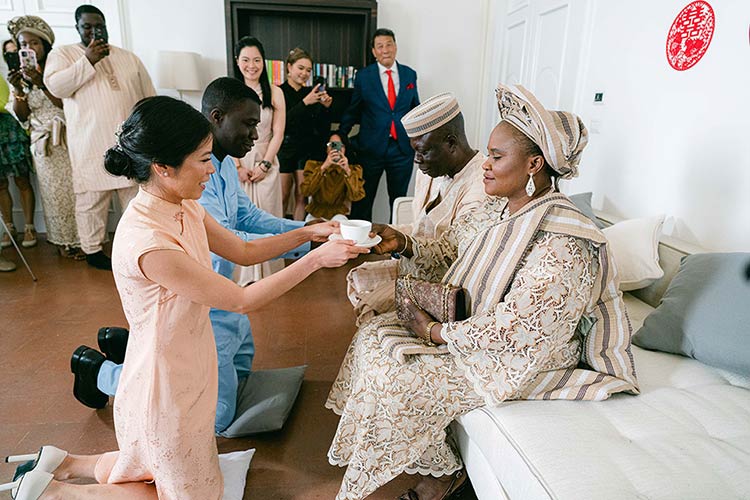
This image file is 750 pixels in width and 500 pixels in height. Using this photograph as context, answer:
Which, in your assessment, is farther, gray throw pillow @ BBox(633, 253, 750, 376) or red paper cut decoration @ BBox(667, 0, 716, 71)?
red paper cut decoration @ BBox(667, 0, 716, 71)

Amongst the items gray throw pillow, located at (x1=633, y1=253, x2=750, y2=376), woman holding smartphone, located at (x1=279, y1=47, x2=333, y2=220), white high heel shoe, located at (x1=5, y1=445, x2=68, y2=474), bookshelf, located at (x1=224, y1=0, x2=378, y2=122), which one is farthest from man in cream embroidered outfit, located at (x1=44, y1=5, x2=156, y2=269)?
gray throw pillow, located at (x1=633, y1=253, x2=750, y2=376)

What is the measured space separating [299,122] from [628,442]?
3.40m

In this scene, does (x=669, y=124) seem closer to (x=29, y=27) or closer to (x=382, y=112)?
(x=382, y=112)

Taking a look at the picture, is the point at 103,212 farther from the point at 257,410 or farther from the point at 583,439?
the point at 583,439

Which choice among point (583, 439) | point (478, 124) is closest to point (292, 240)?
point (583, 439)

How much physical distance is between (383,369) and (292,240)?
0.69 metres

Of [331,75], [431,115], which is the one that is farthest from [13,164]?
[431,115]

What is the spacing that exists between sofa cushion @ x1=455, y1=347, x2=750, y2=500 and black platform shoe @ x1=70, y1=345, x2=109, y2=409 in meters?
1.55

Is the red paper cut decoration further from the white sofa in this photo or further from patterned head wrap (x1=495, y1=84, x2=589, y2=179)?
the white sofa

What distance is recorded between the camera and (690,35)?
80.7 inches

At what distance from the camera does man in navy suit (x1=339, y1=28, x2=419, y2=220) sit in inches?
161

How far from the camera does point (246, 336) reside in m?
2.22

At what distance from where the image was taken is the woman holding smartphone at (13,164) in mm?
3857

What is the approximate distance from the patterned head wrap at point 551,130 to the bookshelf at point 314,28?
3.21m
